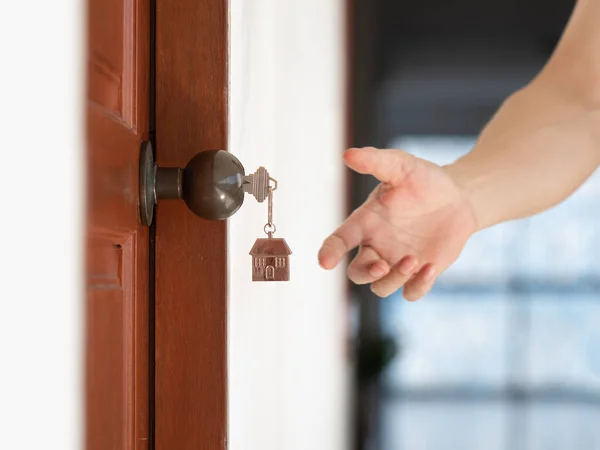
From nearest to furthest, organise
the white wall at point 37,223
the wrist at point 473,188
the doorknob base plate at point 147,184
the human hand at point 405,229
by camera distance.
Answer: the white wall at point 37,223, the doorknob base plate at point 147,184, the human hand at point 405,229, the wrist at point 473,188

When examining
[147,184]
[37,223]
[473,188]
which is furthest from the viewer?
[473,188]

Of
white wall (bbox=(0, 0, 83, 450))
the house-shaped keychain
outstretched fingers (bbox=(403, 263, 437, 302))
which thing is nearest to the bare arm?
outstretched fingers (bbox=(403, 263, 437, 302))

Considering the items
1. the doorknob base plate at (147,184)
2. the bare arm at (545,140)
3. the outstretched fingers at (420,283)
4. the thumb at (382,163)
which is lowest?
the outstretched fingers at (420,283)

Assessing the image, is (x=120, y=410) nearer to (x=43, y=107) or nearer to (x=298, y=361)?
(x=43, y=107)

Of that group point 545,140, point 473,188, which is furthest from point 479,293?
point 473,188

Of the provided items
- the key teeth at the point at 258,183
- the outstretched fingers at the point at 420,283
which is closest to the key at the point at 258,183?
the key teeth at the point at 258,183

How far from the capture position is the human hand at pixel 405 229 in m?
0.77

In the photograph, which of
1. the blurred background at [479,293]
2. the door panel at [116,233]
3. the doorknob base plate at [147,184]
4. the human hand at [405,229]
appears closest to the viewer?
the door panel at [116,233]

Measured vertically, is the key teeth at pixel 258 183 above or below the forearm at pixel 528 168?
below

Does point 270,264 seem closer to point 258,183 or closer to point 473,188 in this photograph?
point 258,183

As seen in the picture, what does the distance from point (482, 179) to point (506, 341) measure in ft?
8.54

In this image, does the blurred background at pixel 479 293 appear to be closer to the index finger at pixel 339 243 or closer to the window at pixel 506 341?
the window at pixel 506 341

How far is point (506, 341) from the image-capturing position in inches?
134

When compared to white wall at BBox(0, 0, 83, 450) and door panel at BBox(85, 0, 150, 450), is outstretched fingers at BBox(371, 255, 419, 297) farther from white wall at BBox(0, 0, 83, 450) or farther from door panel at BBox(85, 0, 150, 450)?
white wall at BBox(0, 0, 83, 450)
